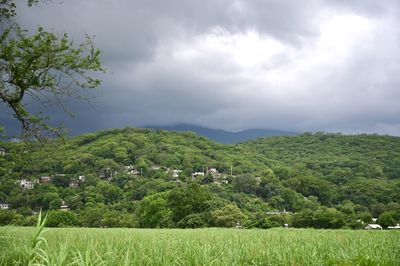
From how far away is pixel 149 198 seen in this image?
90125 millimetres

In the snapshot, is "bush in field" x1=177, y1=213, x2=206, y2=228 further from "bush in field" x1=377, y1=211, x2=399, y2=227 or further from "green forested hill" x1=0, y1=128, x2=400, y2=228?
"bush in field" x1=377, y1=211, x2=399, y2=227

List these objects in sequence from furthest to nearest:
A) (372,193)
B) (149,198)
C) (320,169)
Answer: (320,169) < (372,193) < (149,198)

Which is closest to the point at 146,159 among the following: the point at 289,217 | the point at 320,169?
the point at 320,169

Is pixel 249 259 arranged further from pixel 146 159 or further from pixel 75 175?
pixel 146 159

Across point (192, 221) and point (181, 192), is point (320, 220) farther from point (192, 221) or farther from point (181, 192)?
point (181, 192)

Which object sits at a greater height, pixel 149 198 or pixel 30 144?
pixel 30 144

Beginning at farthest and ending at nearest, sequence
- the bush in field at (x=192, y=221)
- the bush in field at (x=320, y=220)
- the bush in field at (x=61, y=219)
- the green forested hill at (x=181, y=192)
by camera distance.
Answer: the bush in field at (x=61, y=219) → the bush in field at (x=192, y=221) → the bush in field at (x=320, y=220) → the green forested hill at (x=181, y=192)

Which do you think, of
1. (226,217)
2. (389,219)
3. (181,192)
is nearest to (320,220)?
(226,217)

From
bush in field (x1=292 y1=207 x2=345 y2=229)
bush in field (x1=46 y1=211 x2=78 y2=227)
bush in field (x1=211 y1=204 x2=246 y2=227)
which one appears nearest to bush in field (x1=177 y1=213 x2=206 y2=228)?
bush in field (x1=211 y1=204 x2=246 y2=227)

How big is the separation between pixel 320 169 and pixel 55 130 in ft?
635

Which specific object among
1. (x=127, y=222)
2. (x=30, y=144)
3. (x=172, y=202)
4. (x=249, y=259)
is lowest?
(x=127, y=222)

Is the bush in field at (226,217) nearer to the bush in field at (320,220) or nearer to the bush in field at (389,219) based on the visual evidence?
the bush in field at (320,220)

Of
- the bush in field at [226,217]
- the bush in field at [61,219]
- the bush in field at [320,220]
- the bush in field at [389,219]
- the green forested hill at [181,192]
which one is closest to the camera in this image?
the green forested hill at [181,192]

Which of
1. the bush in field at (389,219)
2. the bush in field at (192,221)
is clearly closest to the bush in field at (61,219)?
the bush in field at (192,221)
